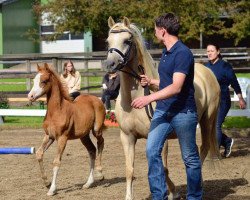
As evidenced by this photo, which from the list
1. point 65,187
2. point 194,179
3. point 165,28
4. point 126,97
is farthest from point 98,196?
point 165,28

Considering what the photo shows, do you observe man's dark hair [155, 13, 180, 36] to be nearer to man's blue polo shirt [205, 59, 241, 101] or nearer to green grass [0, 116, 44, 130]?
man's blue polo shirt [205, 59, 241, 101]

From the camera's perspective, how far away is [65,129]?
8938 millimetres

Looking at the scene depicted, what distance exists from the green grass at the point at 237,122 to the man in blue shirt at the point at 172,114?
920 centimetres

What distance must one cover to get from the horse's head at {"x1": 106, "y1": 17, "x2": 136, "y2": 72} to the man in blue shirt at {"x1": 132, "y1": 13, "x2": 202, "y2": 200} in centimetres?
61

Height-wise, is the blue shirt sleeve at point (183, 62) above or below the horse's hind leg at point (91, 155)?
above

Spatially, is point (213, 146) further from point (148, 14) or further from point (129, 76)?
point (148, 14)

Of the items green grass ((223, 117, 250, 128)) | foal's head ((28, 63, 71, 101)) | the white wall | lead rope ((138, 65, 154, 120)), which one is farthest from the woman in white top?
the white wall

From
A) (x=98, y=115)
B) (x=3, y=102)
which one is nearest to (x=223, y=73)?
(x=98, y=115)

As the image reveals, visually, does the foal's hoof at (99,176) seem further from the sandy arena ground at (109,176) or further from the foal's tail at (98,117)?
the foal's tail at (98,117)

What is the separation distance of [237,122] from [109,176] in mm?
6987

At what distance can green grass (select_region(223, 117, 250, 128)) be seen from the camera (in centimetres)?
1568

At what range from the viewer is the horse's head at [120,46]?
22.8ft

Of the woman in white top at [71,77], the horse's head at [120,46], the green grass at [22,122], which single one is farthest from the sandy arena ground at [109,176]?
→ the green grass at [22,122]

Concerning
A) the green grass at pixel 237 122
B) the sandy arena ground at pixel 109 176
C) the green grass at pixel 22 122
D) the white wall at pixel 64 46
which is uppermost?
the sandy arena ground at pixel 109 176
